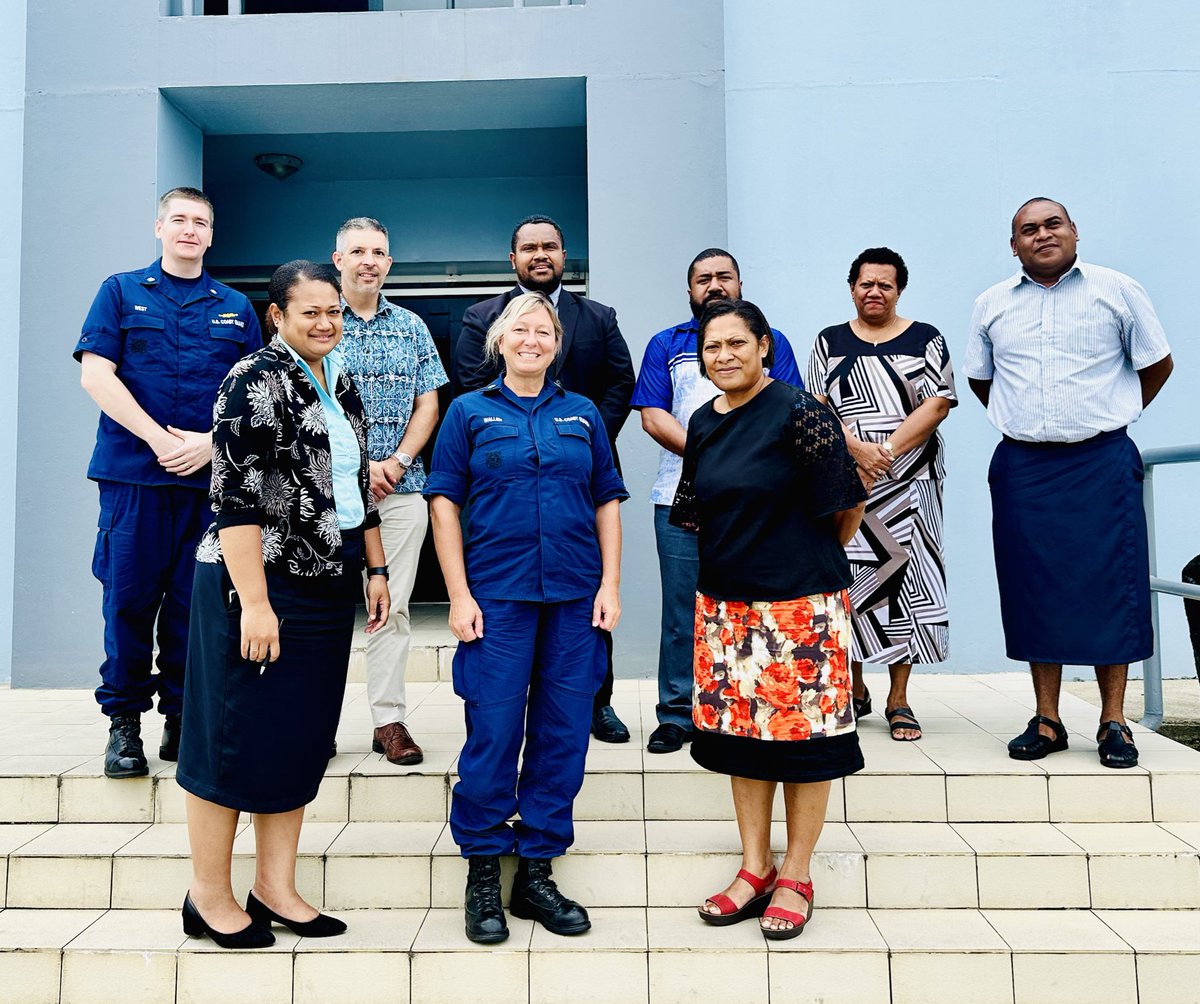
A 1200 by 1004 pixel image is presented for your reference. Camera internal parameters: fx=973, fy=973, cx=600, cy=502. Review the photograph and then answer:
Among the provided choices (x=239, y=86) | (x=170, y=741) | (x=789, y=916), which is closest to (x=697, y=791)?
(x=789, y=916)

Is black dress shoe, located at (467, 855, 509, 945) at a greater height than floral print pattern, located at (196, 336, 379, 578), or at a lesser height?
lesser

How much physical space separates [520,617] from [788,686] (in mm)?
749

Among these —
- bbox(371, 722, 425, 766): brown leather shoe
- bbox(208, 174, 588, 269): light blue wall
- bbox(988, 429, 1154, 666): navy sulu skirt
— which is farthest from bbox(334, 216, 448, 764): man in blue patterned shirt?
bbox(208, 174, 588, 269): light blue wall

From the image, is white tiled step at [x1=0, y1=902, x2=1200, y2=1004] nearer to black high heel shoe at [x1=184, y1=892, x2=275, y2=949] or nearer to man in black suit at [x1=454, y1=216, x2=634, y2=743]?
black high heel shoe at [x1=184, y1=892, x2=275, y2=949]

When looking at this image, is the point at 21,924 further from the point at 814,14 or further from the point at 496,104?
the point at 814,14

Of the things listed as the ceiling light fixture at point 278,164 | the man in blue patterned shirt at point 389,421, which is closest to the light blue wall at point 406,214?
the ceiling light fixture at point 278,164

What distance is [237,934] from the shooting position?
8.54 ft

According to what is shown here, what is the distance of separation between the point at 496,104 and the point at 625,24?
2.74 feet

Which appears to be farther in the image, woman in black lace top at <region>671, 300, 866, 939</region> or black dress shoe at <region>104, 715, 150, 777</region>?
black dress shoe at <region>104, 715, 150, 777</region>

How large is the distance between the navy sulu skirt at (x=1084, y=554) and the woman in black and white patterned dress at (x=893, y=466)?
0.34 m

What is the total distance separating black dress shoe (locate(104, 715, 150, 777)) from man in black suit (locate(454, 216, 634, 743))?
1.60m

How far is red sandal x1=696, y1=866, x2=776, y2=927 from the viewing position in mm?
2730

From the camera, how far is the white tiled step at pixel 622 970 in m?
2.57

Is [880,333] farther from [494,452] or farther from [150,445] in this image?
[150,445]
